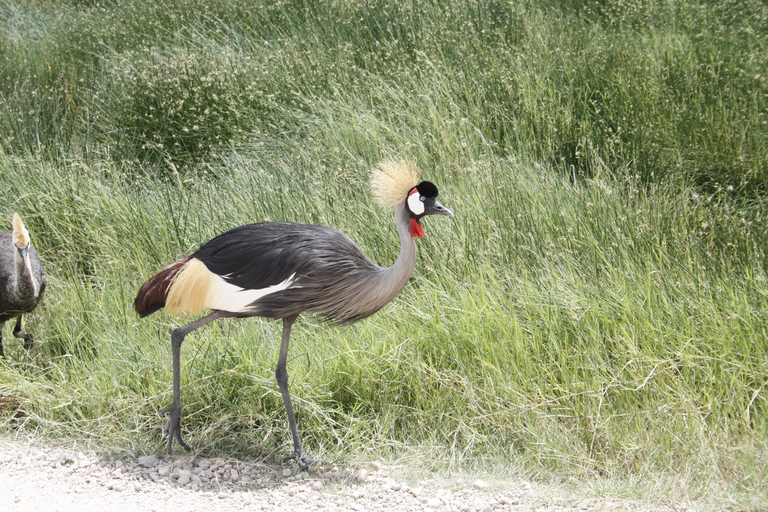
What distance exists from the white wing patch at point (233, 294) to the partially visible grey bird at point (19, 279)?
1815 millimetres

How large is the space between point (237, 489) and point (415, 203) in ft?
4.97

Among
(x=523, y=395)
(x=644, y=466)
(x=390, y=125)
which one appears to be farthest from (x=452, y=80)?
(x=644, y=466)

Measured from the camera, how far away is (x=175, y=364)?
3.87 m

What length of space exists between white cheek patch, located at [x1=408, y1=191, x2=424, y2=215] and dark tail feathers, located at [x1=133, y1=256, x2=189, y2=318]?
1174 mm

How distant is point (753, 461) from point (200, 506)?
2.39 m

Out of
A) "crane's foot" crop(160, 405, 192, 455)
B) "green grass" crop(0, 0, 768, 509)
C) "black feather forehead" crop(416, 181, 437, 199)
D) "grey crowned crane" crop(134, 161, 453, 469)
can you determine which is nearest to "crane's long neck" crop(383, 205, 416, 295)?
"grey crowned crane" crop(134, 161, 453, 469)

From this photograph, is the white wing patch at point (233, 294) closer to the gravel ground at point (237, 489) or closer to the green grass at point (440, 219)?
the green grass at point (440, 219)

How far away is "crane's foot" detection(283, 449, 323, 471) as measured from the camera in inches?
150

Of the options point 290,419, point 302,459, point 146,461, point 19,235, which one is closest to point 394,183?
point 290,419

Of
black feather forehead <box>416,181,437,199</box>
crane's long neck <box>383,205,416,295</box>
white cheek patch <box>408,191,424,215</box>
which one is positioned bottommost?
crane's long neck <box>383,205,416,295</box>

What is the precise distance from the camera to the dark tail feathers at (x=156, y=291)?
12.9ft

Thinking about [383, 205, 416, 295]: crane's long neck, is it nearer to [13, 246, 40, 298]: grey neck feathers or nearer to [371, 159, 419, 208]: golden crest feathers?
[371, 159, 419, 208]: golden crest feathers

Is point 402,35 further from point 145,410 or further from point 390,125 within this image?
point 145,410

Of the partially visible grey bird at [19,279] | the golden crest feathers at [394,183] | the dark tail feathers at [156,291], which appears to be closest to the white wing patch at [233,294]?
the dark tail feathers at [156,291]
